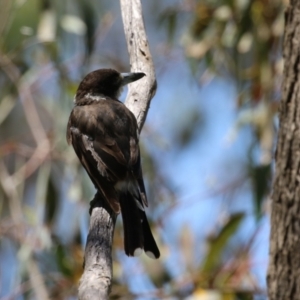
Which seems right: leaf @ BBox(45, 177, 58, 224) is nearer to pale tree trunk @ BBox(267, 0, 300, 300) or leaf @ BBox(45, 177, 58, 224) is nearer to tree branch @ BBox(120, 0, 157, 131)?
tree branch @ BBox(120, 0, 157, 131)

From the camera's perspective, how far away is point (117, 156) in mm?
3562

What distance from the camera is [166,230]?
520cm

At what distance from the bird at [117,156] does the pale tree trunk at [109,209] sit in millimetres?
38

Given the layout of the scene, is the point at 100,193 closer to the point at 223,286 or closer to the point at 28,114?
the point at 223,286

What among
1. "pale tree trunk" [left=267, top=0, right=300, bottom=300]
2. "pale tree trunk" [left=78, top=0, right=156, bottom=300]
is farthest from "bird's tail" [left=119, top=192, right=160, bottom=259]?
Result: "pale tree trunk" [left=267, top=0, right=300, bottom=300]

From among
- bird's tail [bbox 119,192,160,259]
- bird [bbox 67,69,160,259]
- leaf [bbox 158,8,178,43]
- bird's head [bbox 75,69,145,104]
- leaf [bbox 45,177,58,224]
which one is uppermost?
leaf [bbox 158,8,178,43]

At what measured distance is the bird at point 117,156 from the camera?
3285 millimetres

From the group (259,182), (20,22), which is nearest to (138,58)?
(259,182)

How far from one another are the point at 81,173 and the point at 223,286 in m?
1.05

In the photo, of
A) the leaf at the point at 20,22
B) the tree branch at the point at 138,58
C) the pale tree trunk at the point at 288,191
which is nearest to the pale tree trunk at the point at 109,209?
the tree branch at the point at 138,58

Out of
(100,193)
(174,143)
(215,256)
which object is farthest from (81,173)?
(174,143)

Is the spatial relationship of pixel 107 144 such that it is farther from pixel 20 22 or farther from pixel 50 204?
pixel 20 22

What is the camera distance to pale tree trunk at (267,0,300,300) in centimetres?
339

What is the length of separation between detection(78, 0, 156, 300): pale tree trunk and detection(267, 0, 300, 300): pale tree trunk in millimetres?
582
